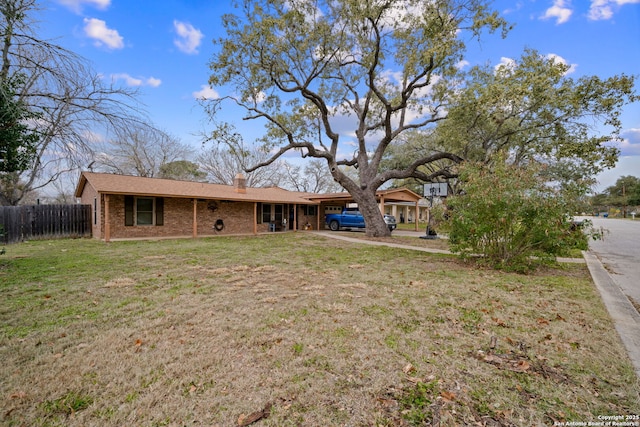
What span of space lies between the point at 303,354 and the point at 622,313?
4776 mm

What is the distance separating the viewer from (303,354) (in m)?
2.86

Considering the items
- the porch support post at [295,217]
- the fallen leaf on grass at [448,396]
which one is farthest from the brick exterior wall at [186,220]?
the fallen leaf on grass at [448,396]

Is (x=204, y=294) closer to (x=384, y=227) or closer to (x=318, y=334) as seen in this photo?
(x=318, y=334)

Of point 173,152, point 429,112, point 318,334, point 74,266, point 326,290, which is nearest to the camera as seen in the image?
point 318,334

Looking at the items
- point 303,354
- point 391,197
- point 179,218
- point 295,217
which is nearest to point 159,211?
point 179,218

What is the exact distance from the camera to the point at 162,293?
15.7 ft

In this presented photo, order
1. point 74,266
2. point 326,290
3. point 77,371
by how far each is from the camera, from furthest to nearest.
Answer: point 74,266 < point 326,290 < point 77,371

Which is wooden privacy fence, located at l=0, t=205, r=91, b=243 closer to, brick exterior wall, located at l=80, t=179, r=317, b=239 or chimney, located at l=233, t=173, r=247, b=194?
brick exterior wall, located at l=80, t=179, r=317, b=239

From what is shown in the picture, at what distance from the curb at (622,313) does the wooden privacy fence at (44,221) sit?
17.6 meters

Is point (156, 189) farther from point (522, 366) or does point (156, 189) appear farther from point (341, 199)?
point (522, 366)

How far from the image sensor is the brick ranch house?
1272 centimetres

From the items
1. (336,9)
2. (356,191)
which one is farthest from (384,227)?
(336,9)

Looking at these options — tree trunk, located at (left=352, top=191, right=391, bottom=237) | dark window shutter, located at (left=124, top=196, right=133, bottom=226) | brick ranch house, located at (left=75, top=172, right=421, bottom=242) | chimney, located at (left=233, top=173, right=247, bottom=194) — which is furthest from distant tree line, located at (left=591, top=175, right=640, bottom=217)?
dark window shutter, located at (left=124, top=196, right=133, bottom=226)

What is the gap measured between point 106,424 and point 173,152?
95.7 feet
